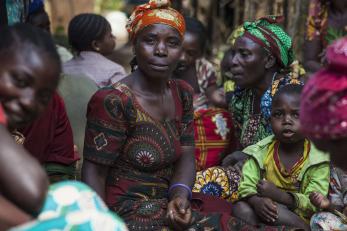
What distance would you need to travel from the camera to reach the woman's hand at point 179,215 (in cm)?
367

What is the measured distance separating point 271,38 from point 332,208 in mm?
1394

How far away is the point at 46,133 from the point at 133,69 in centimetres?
66

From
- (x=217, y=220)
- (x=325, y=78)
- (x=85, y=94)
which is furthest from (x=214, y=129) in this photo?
(x=325, y=78)

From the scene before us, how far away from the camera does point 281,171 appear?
13.7 ft

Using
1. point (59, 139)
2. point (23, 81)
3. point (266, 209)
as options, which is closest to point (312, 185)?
point (266, 209)

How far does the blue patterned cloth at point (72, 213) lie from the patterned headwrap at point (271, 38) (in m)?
2.38

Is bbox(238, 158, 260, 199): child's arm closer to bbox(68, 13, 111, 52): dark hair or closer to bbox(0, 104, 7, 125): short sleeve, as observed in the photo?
bbox(0, 104, 7, 125): short sleeve

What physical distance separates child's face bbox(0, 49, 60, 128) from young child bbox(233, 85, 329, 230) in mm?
1739

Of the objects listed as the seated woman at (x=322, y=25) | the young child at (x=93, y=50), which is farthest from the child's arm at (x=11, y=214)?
the seated woman at (x=322, y=25)

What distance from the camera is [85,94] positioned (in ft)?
16.8

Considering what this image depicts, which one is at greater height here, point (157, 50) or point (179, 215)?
point (157, 50)

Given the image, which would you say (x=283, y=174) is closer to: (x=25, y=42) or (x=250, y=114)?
(x=250, y=114)

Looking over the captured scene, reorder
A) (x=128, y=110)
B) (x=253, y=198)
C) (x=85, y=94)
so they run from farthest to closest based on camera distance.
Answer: (x=85, y=94) < (x=253, y=198) < (x=128, y=110)

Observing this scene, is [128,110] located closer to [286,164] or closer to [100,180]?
[100,180]
